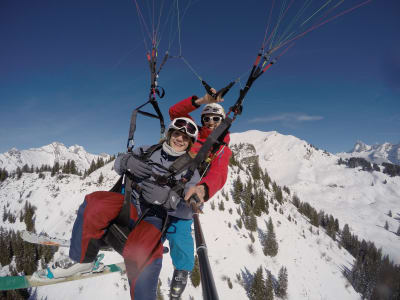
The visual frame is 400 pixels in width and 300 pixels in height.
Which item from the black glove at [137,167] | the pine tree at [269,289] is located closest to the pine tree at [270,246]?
the pine tree at [269,289]

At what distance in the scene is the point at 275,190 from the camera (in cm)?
5419

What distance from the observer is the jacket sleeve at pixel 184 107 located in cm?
495

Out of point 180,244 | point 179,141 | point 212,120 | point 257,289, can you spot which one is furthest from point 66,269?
point 257,289

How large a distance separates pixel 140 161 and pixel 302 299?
34031 millimetres

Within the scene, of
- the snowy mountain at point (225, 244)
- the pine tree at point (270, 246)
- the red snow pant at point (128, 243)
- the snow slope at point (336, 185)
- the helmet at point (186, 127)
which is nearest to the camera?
the red snow pant at point (128, 243)

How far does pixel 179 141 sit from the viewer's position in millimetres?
4035

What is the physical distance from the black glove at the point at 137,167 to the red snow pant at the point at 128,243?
1.61ft

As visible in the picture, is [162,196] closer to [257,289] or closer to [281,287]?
[257,289]

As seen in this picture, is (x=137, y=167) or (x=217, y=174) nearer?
(x=137, y=167)

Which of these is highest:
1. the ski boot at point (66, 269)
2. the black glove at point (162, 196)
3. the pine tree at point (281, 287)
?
the black glove at point (162, 196)

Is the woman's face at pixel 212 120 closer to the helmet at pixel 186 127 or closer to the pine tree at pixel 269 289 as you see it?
the helmet at pixel 186 127

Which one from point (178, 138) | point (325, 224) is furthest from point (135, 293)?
point (325, 224)

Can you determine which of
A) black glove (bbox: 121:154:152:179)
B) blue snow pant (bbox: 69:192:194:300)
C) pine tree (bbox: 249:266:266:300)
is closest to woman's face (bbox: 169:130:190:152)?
black glove (bbox: 121:154:152:179)

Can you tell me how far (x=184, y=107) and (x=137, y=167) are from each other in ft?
7.40
